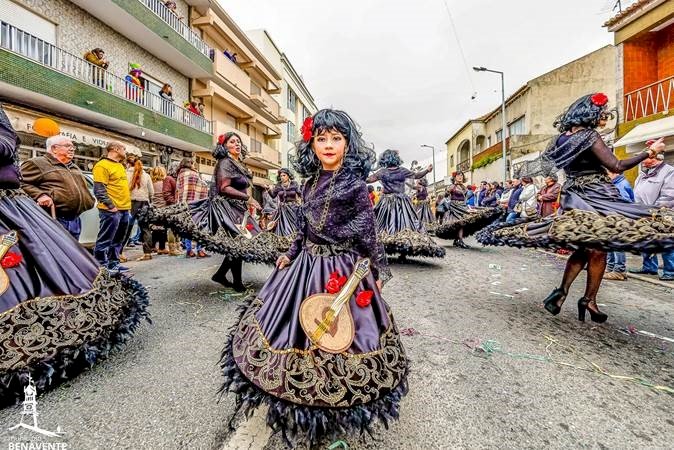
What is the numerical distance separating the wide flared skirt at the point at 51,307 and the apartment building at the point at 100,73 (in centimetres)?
947

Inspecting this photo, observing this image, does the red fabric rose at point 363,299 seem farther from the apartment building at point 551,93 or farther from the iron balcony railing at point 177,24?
the apartment building at point 551,93

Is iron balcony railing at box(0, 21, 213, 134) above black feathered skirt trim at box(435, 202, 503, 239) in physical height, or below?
A: above

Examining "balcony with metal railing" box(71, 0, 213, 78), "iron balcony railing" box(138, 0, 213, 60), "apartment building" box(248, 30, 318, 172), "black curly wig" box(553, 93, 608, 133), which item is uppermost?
"apartment building" box(248, 30, 318, 172)

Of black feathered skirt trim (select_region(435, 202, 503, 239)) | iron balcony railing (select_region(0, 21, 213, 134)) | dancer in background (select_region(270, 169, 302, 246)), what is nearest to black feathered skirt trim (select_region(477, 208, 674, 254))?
dancer in background (select_region(270, 169, 302, 246))

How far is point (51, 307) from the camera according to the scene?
2232 millimetres

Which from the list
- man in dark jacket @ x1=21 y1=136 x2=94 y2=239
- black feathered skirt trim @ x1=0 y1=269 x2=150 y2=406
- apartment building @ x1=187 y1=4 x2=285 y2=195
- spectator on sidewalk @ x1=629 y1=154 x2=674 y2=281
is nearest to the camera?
black feathered skirt trim @ x1=0 y1=269 x2=150 y2=406

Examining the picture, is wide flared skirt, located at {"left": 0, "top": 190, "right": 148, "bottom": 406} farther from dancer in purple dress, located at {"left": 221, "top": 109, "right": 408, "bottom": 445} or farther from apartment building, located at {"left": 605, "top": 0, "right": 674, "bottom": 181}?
apartment building, located at {"left": 605, "top": 0, "right": 674, "bottom": 181}

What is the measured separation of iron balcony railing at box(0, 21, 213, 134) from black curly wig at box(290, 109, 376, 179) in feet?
37.0

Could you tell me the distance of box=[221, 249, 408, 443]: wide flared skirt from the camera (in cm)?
157

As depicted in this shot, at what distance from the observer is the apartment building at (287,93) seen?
31.3m

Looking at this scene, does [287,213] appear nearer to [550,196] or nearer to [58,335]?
[58,335]

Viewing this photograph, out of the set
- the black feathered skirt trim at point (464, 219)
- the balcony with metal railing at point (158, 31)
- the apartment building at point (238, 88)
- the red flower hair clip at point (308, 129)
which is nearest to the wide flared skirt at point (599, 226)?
the red flower hair clip at point (308, 129)

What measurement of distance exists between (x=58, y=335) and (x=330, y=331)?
1673mm

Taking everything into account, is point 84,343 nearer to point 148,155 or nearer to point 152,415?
point 152,415
